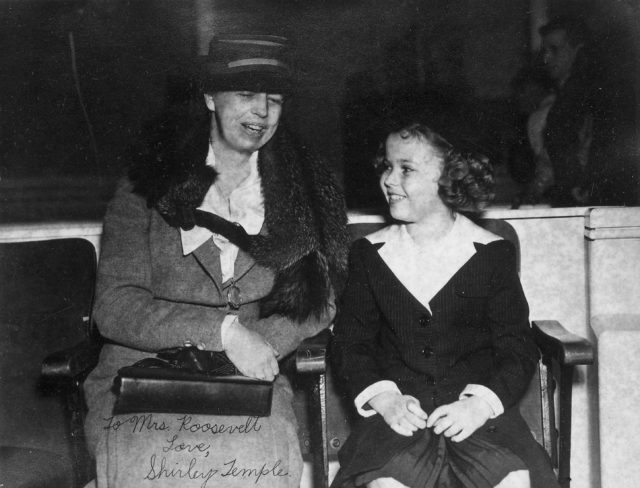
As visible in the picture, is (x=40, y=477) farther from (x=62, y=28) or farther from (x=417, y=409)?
(x=62, y=28)

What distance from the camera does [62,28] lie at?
8.05 ft

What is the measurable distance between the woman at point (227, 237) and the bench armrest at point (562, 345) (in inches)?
29.4

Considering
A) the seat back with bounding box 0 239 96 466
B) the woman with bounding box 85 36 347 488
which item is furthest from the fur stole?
the seat back with bounding box 0 239 96 466

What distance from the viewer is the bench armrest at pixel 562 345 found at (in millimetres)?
1809

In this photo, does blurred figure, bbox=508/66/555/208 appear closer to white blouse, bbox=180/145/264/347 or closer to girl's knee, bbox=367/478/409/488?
white blouse, bbox=180/145/264/347

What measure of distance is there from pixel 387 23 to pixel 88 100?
1.39m

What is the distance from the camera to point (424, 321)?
1.97 meters

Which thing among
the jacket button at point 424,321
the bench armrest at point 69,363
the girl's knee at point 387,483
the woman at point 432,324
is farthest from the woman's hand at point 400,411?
the bench armrest at point 69,363

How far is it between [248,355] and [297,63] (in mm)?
1292

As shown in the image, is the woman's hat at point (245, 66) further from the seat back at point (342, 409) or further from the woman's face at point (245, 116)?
the seat back at point (342, 409)

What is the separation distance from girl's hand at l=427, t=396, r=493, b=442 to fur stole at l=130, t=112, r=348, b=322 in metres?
0.59

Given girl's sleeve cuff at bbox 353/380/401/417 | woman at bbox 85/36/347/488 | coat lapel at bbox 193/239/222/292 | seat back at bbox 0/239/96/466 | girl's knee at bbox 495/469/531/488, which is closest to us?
girl's knee at bbox 495/469/531/488

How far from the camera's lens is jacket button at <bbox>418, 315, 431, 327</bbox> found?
1973 millimetres
